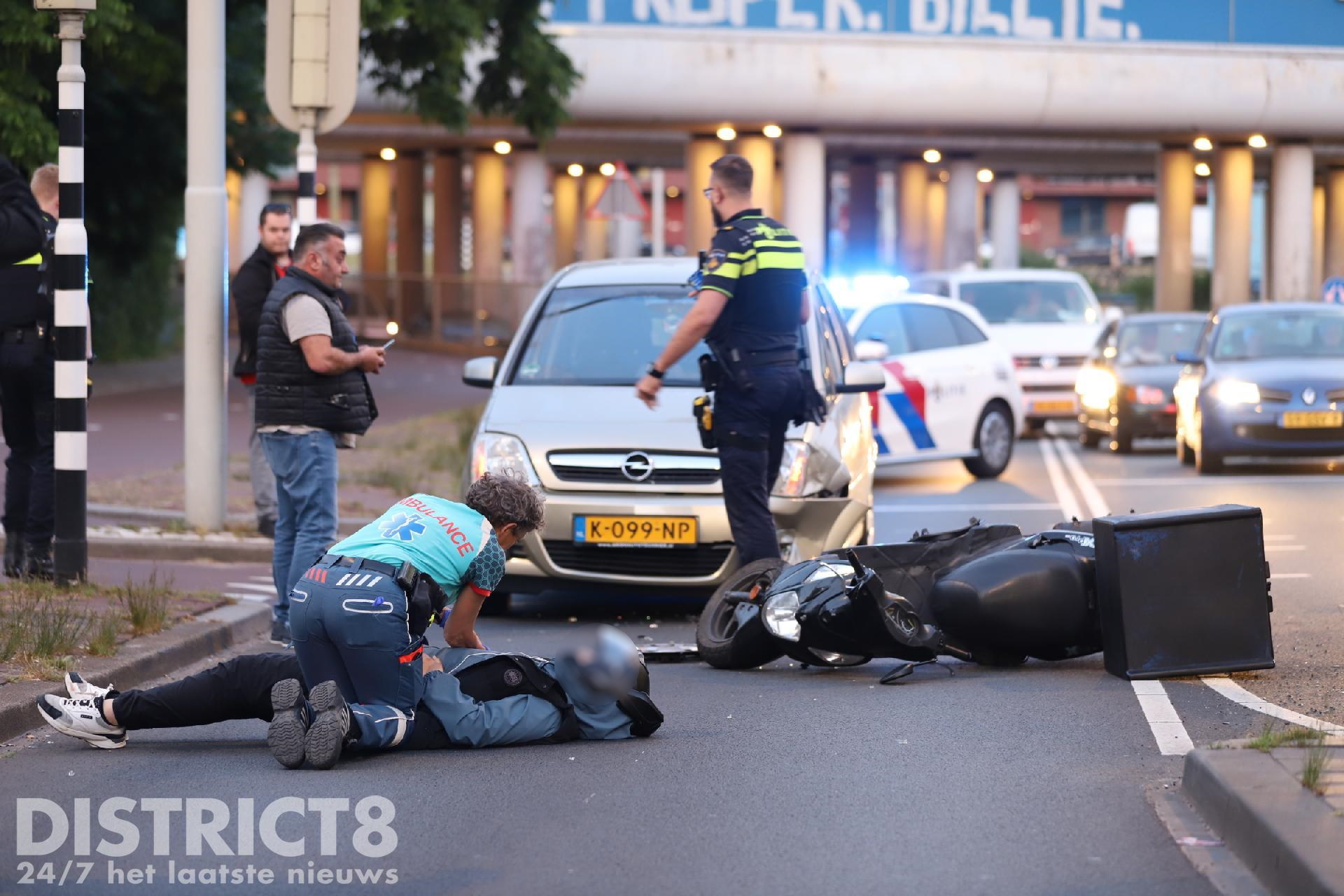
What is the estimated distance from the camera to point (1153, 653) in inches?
326

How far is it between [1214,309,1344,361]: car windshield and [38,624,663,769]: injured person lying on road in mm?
13764

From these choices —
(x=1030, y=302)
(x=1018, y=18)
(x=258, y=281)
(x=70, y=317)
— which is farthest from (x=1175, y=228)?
(x=70, y=317)

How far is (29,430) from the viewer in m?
10.5

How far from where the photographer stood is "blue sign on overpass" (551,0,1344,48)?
35.0 m

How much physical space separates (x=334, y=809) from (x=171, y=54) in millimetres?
16566

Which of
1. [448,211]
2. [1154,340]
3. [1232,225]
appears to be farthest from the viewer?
[448,211]

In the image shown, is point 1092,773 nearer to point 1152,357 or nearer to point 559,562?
point 559,562

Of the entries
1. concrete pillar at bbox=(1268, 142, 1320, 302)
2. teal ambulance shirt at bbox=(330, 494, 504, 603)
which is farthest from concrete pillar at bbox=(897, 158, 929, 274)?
teal ambulance shirt at bbox=(330, 494, 504, 603)

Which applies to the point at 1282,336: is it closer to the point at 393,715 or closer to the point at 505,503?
the point at 505,503

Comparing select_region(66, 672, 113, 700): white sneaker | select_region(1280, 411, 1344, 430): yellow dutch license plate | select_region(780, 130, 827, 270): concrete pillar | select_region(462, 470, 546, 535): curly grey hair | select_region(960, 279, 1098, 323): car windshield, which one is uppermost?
select_region(780, 130, 827, 270): concrete pillar

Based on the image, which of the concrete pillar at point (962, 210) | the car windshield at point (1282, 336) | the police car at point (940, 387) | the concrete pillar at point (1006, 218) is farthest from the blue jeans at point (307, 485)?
the concrete pillar at point (1006, 218)

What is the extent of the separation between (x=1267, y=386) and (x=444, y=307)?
24903 millimetres

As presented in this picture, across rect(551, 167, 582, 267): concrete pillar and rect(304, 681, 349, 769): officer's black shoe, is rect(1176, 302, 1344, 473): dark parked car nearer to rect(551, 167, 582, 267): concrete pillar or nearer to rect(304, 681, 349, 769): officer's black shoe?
rect(304, 681, 349, 769): officer's black shoe

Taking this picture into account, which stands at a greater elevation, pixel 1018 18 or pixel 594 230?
pixel 1018 18
